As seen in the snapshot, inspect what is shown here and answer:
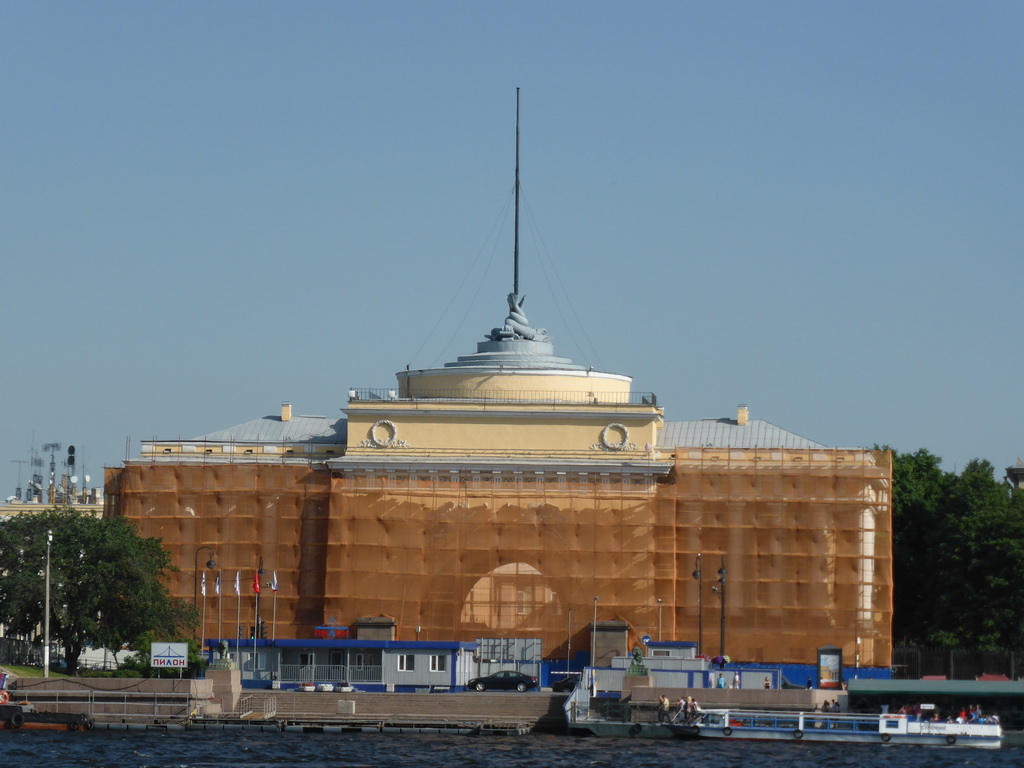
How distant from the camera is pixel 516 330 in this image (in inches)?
4252

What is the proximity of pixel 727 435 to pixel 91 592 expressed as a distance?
106 ft

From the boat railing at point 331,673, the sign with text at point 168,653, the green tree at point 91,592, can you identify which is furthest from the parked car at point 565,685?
the green tree at point 91,592

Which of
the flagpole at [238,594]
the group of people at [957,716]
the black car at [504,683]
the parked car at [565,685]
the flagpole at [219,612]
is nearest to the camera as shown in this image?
the group of people at [957,716]

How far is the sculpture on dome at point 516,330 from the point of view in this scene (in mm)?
107806

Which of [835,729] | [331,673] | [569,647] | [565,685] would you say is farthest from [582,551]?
[835,729]

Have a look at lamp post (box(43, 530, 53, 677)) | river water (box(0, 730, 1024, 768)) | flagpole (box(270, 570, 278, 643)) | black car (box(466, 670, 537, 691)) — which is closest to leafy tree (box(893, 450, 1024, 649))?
river water (box(0, 730, 1024, 768))

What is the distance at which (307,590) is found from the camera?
102688 millimetres

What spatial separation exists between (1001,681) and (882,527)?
1578 cm

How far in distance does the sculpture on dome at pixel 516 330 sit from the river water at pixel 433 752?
97.4 ft

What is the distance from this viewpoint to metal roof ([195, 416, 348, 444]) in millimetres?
108250

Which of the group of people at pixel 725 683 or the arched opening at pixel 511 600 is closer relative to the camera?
the group of people at pixel 725 683

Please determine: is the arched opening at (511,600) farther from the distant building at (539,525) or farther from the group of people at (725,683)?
the group of people at (725,683)

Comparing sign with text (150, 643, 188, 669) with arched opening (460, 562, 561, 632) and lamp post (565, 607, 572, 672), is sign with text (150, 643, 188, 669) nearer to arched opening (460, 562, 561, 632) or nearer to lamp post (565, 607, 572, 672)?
arched opening (460, 562, 561, 632)

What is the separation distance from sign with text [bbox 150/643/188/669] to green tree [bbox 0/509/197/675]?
18.7 feet
